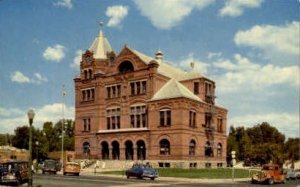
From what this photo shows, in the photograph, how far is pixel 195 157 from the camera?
4972 centimetres

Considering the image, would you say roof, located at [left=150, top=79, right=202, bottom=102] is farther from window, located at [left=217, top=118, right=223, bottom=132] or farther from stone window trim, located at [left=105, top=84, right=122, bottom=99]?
window, located at [left=217, top=118, right=223, bottom=132]

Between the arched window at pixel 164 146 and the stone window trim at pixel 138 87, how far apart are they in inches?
228

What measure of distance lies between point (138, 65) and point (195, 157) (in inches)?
454

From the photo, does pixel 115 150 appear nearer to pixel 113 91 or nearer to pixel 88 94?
pixel 113 91

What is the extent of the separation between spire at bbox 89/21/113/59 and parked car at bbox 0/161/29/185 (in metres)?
32.0

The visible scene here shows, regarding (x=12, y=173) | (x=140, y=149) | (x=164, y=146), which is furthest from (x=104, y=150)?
(x=12, y=173)

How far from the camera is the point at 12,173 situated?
82.1 feet

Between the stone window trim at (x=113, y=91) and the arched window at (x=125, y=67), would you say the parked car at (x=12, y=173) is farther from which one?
the stone window trim at (x=113, y=91)

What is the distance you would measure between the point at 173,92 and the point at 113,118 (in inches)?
345

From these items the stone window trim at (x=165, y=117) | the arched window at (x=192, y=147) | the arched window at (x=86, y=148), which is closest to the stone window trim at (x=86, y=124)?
the arched window at (x=86, y=148)

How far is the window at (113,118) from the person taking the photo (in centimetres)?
5409

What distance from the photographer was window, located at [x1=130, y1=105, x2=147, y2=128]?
169 ft

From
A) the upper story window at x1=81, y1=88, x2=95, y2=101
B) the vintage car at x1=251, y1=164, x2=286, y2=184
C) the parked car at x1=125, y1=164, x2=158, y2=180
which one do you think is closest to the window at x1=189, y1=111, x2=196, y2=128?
the upper story window at x1=81, y1=88, x2=95, y2=101

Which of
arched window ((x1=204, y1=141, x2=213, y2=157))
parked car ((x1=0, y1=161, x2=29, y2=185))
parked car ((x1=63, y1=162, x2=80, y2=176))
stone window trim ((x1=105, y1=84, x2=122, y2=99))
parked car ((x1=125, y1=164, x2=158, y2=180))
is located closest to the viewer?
parked car ((x1=0, y1=161, x2=29, y2=185))
